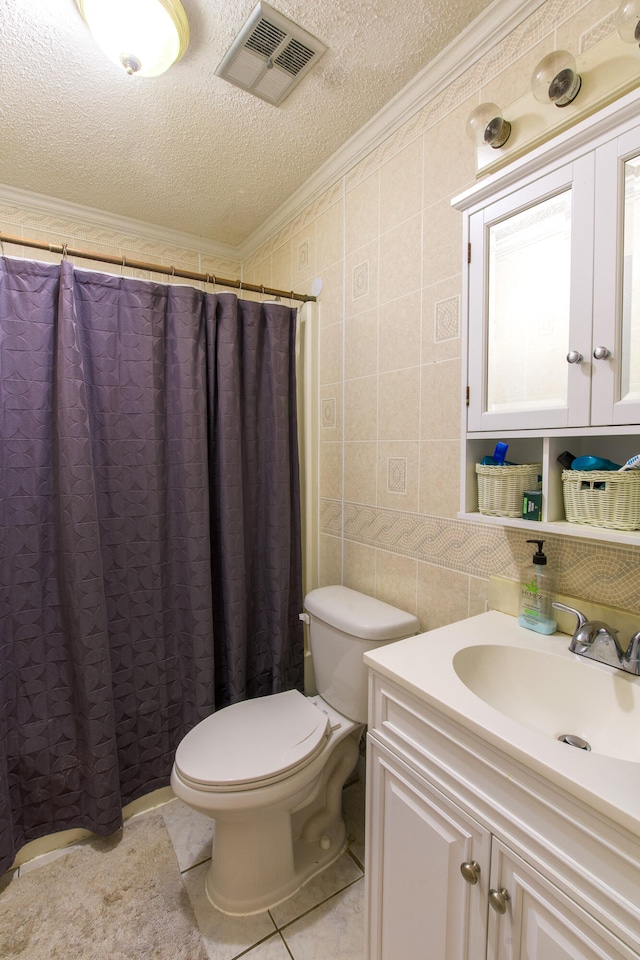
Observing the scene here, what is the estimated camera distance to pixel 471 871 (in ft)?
2.37

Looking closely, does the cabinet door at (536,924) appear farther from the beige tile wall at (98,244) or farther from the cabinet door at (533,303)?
the beige tile wall at (98,244)

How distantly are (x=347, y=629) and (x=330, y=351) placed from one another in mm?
1069

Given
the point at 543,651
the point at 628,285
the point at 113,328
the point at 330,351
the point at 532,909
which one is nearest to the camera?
the point at 532,909

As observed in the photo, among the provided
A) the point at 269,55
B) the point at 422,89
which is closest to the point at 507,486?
the point at 422,89

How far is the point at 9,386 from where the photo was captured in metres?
1.32

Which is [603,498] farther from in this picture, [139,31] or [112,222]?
[112,222]

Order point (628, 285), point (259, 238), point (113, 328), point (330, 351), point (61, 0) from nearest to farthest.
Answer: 1. point (628, 285)
2. point (61, 0)
3. point (113, 328)
4. point (330, 351)
5. point (259, 238)

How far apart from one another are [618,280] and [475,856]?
1016mm

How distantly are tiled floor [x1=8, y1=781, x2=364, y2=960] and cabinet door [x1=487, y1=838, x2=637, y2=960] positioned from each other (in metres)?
0.70

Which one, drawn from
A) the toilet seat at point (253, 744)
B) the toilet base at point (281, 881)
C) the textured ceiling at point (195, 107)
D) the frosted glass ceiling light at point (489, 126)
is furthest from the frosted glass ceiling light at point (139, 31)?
the toilet base at point (281, 881)

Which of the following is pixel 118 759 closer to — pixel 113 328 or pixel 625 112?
pixel 113 328

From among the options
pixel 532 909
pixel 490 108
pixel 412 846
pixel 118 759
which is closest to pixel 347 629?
pixel 412 846

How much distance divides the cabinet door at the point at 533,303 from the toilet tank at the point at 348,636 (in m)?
0.66

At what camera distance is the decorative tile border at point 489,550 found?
3.07ft
